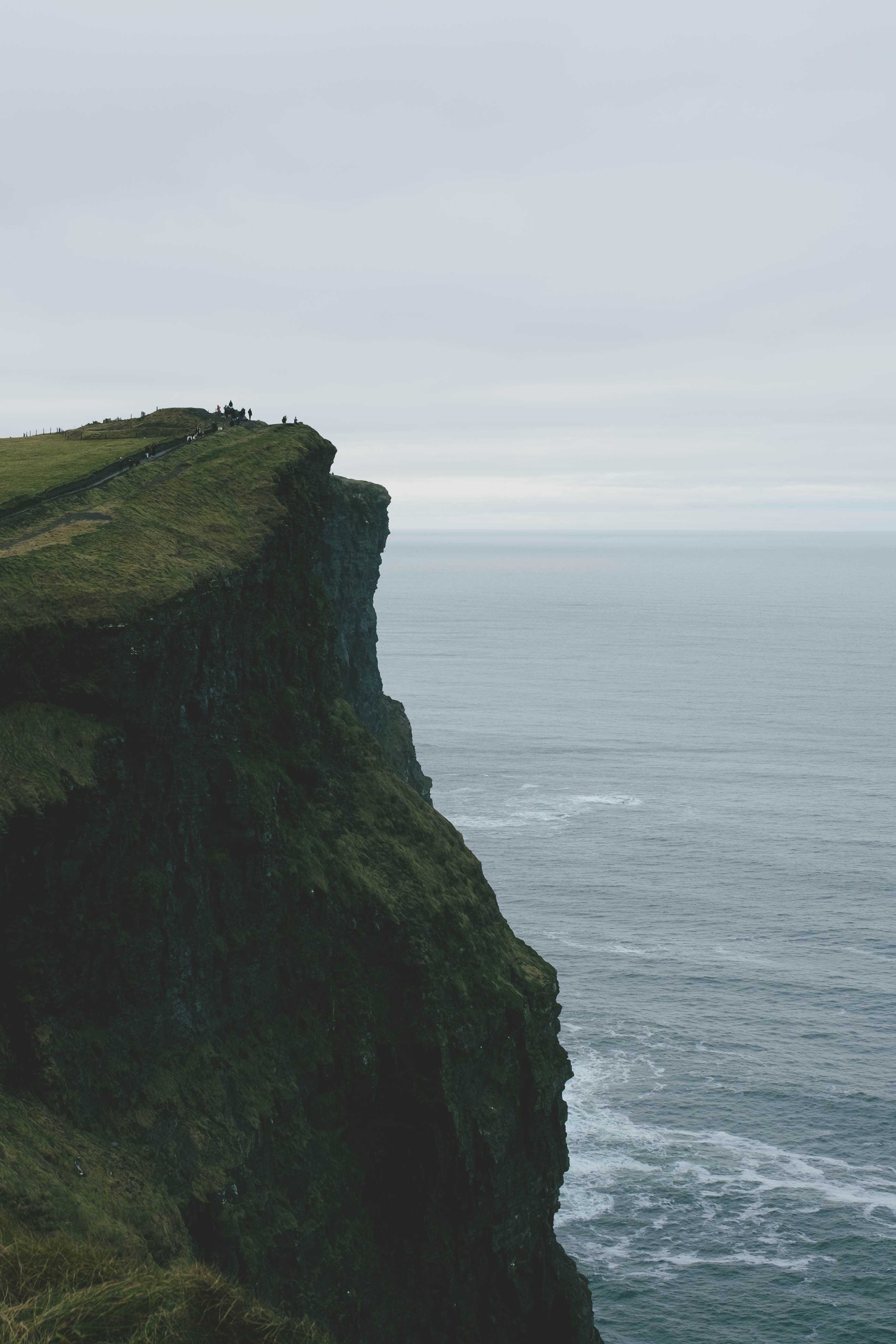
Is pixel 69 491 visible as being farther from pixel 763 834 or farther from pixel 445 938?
pixel 763 834

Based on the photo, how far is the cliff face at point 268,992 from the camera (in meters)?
33.3

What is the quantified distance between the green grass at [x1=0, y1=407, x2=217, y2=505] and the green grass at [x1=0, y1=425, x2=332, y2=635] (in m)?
2.41

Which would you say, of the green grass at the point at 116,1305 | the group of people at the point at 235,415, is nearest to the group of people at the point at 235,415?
the group of people at the point at 235,415

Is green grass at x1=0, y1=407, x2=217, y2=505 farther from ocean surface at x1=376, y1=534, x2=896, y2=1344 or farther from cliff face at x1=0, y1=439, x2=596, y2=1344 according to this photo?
ocean surface at x1=376, y1=534, x2=896, y2=1344

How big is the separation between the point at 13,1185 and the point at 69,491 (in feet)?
91.1

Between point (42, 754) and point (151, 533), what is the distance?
12105mm

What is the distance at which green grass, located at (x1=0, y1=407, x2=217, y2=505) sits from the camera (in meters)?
48.9

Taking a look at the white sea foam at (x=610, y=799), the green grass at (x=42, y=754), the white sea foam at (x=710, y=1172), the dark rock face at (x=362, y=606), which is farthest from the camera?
the white sea foam at (x=610, y=799)

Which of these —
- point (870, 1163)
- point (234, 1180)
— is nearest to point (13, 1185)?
point (234, 1180)

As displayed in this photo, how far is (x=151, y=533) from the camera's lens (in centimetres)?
4356

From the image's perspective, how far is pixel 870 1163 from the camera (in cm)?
6806

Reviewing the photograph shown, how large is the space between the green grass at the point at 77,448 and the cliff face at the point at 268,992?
30.3ft

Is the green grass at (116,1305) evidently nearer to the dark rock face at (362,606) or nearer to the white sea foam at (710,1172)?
the white sea foam at (710,1172)

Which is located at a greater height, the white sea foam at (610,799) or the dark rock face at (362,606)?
the dark rock face at (362,606)
